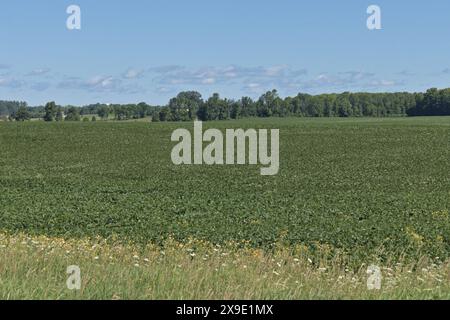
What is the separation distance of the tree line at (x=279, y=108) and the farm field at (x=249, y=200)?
50.4 metres

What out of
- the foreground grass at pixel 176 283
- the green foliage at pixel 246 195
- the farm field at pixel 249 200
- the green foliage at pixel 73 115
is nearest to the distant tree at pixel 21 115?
the green foliage at pixel 73 115

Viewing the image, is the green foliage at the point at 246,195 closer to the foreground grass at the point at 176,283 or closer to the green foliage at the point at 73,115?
the foreground grass at the point at 176,283

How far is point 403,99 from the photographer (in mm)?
106625

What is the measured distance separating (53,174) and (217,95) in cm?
6989

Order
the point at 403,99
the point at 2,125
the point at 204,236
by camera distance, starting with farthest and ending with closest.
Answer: the point at 403,99, the point at 2,125, the point at 204,236

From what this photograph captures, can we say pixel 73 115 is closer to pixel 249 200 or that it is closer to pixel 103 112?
pixel 103 112

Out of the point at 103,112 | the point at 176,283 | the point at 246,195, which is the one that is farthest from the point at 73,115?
the point at 176,283

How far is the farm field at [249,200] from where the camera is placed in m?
11.9

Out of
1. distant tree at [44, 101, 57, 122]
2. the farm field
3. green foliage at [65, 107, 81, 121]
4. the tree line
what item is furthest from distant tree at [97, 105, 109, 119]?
the farm field

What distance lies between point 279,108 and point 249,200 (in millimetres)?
84509

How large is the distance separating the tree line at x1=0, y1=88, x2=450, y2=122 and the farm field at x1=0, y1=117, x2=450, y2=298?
5038 cm

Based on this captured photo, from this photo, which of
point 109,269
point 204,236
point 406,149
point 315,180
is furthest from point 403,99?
point 109,269
